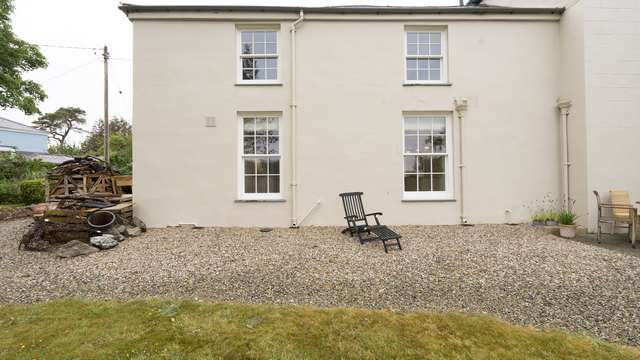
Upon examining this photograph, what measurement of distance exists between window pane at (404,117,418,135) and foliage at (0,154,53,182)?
1697 cm

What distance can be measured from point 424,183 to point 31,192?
1606cm

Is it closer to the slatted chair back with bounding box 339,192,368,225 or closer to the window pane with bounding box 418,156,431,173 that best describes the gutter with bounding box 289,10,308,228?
the slatted chair back with bounding box 339,192,368,225

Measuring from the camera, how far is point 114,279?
403cm

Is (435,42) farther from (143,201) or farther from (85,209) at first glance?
(85,209)

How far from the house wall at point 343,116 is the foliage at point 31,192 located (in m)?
8.67

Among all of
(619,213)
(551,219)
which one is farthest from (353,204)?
(619,213)

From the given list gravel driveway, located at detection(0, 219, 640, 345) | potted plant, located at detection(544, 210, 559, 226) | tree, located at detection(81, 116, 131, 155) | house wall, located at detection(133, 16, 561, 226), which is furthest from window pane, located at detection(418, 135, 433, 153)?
tree, located at detection(81, 116, 131, 155)

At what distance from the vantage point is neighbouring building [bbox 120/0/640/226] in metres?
7.05

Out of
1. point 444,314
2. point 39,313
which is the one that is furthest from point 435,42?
point 39,313

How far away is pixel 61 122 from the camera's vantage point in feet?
130

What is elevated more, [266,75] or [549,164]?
[266,75]

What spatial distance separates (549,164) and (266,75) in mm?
8145

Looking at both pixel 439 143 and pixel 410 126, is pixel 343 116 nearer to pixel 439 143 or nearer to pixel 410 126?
pixel 410 126

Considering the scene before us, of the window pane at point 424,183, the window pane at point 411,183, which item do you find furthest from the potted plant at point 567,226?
the window pane at point 411,183
